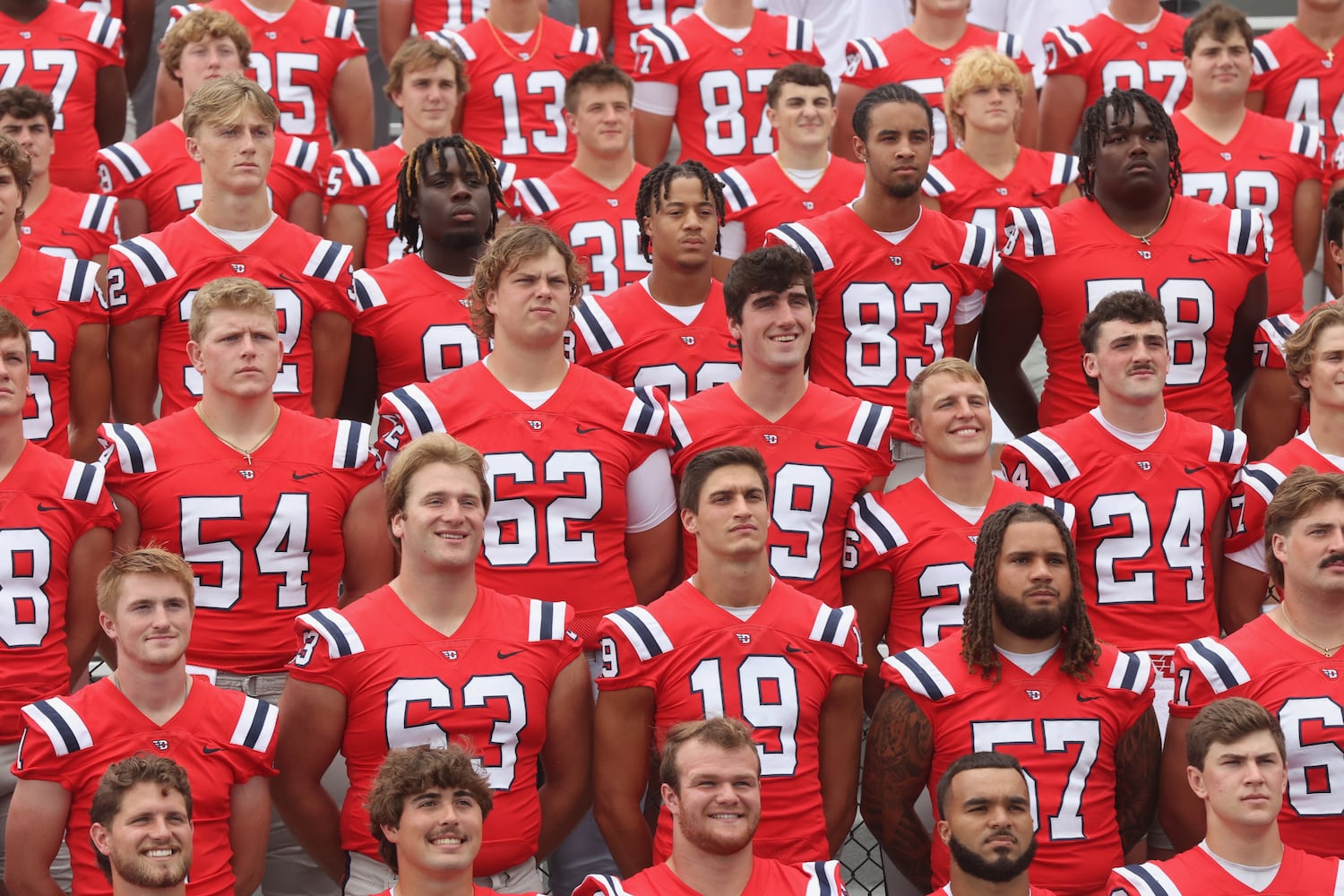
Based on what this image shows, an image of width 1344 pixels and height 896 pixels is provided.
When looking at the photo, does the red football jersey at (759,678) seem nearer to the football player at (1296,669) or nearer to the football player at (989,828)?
the football player at (989,828)

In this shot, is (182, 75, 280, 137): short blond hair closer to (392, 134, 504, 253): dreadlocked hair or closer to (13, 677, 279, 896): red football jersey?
(392, 134, 504, 253): dreadlocked hair

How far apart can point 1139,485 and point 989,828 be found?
1.44 m

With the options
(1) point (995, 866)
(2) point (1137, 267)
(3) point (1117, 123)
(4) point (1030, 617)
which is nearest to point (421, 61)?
(3) point (1117, 123)

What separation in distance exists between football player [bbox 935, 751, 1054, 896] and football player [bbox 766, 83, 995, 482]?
1742 mm

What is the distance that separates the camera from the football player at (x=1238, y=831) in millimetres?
4621

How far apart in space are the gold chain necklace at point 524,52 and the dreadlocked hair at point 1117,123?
2221 mm

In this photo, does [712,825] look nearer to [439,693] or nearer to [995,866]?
[995,866]

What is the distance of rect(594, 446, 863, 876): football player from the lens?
4.91 meters

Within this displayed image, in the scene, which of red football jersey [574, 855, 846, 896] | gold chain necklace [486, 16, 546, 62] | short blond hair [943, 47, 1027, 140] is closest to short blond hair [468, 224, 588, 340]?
red football jersey [574, 855, 846, 896]

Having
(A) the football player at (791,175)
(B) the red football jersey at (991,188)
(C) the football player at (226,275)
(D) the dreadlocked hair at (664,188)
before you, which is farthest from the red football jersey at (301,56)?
(B) the red football jersey at (991,188)

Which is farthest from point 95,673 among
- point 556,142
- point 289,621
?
point 556,142

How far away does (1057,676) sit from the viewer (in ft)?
16.3

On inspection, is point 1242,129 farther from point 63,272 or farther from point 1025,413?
point 63,272

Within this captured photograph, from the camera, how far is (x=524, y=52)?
7699 millimetres
